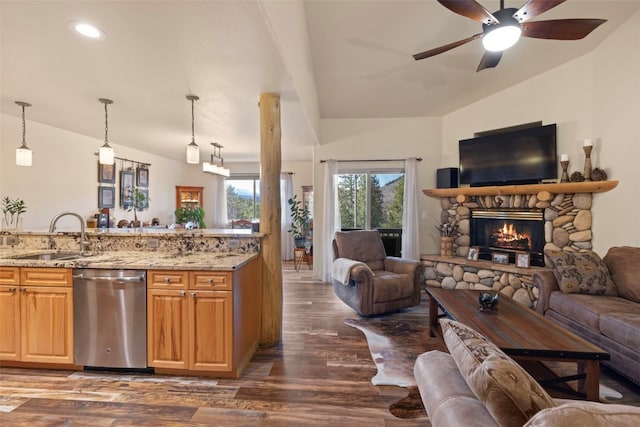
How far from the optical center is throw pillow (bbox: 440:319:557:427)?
0.81 m

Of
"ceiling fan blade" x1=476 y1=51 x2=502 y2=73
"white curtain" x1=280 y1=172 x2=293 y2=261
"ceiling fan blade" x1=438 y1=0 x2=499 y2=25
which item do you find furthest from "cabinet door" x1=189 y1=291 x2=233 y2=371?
"white curtain" x1=280 y1=172 x2=293 y2=261

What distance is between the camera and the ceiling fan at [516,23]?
2.13 meters

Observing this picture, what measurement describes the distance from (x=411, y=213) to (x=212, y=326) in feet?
12.2

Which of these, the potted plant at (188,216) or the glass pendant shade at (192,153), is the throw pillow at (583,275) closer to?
the glass pendant shade at (192,153)

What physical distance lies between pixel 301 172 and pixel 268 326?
510cm

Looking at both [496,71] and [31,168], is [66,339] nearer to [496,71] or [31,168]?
[31,168]

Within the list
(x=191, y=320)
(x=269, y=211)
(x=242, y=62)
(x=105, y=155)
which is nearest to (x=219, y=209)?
(x=105, y=155)

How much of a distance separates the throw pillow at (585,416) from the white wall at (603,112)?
335 cm

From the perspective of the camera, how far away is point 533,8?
7.04ft

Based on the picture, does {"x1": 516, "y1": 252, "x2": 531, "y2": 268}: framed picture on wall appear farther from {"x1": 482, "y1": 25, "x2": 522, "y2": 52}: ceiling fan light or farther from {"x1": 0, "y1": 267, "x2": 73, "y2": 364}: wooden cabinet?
{"x1": 0, "y1": 267, "x2": 73, "y2": 364}: wooden cabinet

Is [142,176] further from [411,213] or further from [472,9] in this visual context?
[472,9]

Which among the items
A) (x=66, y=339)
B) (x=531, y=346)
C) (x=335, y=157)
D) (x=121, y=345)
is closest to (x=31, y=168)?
(x=66, y=339)

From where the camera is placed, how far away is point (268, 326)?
2.94 m

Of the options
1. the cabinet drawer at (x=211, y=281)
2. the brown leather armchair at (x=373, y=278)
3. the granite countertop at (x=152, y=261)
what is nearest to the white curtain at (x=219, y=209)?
the brown leather armchair at (x=373, y=278)
